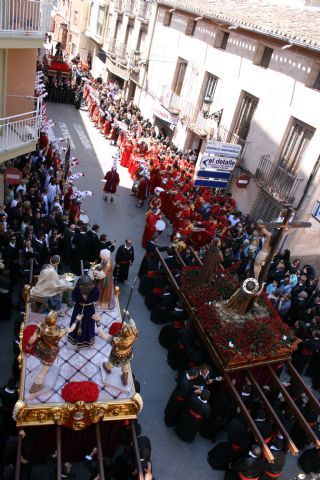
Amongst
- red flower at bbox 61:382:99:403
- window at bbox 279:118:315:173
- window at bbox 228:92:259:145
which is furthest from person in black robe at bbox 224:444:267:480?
window at bbox 228:92:259:145

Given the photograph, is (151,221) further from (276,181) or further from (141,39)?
(141,39)

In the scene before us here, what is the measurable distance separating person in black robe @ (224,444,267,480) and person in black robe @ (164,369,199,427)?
1451mm

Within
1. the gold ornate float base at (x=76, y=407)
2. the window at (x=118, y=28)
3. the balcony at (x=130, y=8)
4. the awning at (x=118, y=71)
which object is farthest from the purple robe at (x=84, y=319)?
the window at (x=118, y=28)

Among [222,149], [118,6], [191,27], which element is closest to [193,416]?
Answer: [222,149]

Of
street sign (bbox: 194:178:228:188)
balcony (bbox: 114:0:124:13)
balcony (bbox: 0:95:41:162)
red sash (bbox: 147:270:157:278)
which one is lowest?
red sash (bbox: 147:270:157:278)

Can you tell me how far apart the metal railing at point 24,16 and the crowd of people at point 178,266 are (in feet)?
15.0

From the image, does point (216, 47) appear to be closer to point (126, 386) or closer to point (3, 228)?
point (3, 228)

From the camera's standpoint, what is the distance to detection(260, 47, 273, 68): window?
17167 mm

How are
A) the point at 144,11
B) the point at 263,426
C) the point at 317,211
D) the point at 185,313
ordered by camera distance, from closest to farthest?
1. the point at 263,426
2. the point at 185,313
3. the point at 317,211
4. the point at 144,11

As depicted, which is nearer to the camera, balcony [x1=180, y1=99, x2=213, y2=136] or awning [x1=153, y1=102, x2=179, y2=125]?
balcony [x1=180, y1=99, x2=213, y2=136]

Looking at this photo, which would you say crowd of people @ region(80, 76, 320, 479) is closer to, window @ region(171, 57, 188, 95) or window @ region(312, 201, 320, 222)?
window @ region(312, 201, 320, 222)

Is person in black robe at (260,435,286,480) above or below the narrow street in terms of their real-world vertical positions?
above

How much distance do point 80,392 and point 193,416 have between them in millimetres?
2413

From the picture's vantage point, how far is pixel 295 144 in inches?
620
